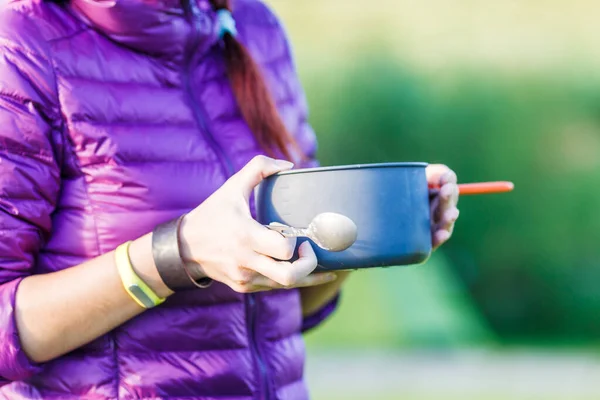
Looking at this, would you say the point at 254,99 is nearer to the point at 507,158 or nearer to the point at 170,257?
the point at 170,257

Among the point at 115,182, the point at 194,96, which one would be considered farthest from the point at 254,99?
the point at 115,182

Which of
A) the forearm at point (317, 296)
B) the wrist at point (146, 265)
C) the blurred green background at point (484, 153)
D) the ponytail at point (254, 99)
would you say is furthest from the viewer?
the blurred green background at point (484, 153)

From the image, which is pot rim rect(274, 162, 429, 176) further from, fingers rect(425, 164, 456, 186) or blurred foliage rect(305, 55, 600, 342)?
blurred foliage rect(305, 55, 600, 342)

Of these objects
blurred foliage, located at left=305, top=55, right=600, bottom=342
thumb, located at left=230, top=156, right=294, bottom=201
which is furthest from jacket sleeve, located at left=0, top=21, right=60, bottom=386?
blurred foliage, located at left=305, top=55, right=600, bottom=342

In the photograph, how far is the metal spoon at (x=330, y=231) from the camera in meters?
0.93

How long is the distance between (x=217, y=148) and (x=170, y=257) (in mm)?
229

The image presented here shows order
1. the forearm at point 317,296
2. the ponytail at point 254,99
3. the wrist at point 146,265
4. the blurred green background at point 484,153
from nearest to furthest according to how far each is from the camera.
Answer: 1. the wrist at point 146,265
2. the ponytail at point 254,99
3. the forearm at point 317,296
4. the blurred green background at point 484,153

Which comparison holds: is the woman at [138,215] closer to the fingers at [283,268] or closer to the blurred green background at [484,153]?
the fingers at [283,268]

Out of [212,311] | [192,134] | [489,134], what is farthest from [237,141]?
[489,134]

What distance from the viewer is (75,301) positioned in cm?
104

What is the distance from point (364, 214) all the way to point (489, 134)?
4.34 m

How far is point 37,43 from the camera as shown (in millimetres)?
1094

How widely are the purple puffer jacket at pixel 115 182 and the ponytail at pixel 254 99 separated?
0.07 meters

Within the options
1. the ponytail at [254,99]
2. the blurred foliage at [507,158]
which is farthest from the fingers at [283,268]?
the blurred foliage at [507,158]
